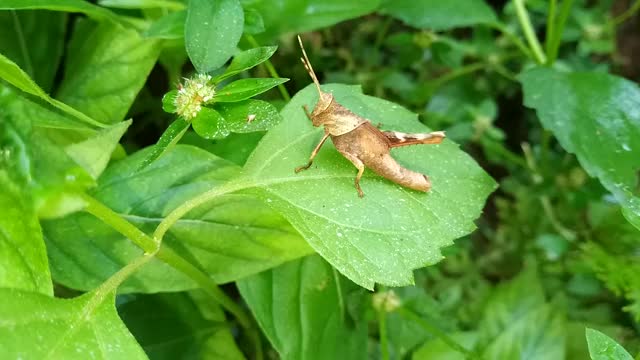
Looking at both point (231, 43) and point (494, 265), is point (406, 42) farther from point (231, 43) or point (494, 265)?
point (231, 43)

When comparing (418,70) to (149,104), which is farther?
(418,70)

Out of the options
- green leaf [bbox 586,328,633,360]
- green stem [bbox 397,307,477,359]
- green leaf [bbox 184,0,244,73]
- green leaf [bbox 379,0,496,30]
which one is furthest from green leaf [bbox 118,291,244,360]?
green leaf [bbox 379,0,496,30]

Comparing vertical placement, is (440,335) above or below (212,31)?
below

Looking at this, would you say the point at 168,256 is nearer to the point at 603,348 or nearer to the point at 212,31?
the point at 212,31

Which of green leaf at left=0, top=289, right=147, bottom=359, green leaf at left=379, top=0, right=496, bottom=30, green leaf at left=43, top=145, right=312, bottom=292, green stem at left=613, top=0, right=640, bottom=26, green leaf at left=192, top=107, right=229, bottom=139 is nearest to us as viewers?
green leaf at left=0, top=289, right=147, bottom=359

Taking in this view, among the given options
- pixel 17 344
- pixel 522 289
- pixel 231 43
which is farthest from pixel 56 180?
pixel 522 289

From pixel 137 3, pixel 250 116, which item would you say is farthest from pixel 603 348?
pixel 137 3

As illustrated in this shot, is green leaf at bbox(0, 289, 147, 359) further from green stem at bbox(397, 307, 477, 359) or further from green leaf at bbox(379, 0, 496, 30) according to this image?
green leaf at bbox(379, 0, 496, 30)
